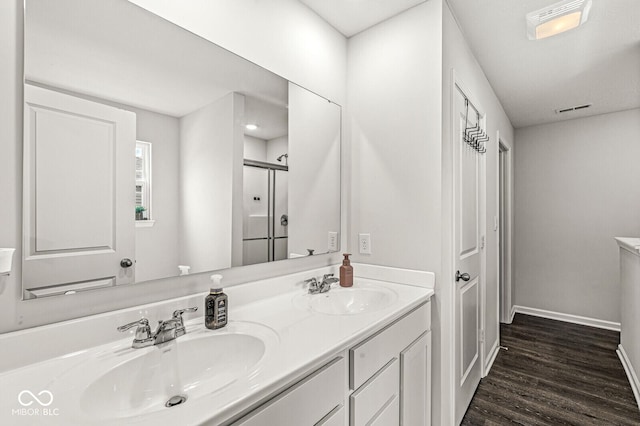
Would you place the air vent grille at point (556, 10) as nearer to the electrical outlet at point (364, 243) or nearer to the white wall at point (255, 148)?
the electrical outlet at point (364, 243)

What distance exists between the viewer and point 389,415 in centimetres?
125

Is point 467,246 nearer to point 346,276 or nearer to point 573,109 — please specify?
point 346,276

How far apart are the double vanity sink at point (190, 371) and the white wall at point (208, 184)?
18 centimetres

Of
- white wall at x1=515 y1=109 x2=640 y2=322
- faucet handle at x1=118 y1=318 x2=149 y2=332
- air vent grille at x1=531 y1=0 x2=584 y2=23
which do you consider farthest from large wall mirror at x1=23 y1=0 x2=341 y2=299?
white wall at x1=515 y1=109 x2=640 y2=322

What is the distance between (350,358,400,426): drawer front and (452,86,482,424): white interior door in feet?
2.17

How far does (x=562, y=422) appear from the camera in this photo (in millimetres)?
1905

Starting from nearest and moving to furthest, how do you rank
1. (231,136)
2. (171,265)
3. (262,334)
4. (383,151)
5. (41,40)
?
(41,40) → (262,334) → (171,265) → (231,136) → (383,151)

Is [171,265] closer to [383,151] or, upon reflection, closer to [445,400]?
[383,151]

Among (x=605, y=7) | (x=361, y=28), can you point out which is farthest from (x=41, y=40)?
(x=605, y=7)

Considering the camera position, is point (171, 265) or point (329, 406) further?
point (171, 265)

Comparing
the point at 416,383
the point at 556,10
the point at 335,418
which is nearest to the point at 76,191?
the point at 335,418

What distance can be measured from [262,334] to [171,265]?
1.40 ft

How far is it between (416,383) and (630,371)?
7.21 ft

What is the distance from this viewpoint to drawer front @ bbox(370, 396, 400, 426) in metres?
1.18
